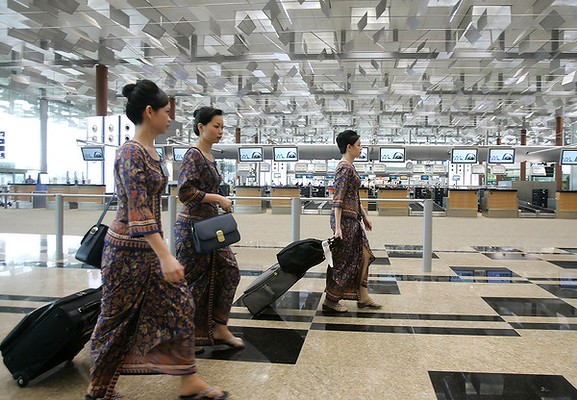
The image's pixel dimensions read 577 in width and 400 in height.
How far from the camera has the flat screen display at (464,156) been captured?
750 inches

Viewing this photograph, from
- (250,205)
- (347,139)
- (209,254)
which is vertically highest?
(347,139)

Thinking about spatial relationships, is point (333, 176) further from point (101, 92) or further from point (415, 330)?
point (101, 92)

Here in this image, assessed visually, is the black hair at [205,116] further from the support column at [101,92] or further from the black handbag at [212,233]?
the support column at [101,92]

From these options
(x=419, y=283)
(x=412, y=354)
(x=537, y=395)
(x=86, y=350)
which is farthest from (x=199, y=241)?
(x=419, y=283)

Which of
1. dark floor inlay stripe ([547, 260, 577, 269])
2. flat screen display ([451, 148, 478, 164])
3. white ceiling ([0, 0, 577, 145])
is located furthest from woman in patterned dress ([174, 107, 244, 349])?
flat screen display ([451, 148, 478, 164])

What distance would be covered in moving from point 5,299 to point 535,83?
1838 cm

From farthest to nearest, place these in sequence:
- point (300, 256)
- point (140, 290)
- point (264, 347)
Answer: point (300, 256)
point (264, 347)
point (140, 290)

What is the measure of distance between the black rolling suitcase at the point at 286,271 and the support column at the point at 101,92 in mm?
12418

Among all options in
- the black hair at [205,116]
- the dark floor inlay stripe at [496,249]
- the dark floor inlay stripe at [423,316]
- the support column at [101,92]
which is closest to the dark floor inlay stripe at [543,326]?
the dark floor inlay stripe at [423,316]

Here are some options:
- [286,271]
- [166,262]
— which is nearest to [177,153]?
[286,271]

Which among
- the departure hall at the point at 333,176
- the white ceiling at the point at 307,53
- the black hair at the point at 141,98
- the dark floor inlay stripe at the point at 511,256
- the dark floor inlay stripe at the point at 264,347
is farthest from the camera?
the white ceiling at the point at 307,53

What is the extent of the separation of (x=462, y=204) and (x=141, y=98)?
16.0m

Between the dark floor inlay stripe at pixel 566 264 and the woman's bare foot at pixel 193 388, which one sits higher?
the woman's bare foot at pixel 193 388

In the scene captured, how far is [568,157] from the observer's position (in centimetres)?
1767
